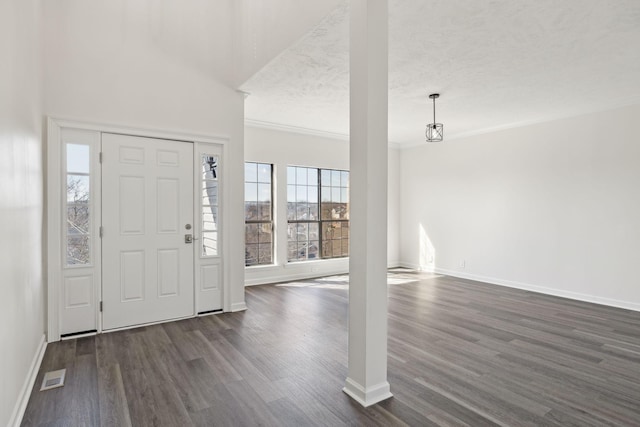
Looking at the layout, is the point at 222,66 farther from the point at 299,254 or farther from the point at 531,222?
the point at 531,222

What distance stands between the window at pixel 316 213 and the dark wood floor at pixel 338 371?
211 cm

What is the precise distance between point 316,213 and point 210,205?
275 centimetres

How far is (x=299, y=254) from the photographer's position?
6.44 metres

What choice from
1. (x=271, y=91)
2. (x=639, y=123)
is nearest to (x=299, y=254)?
(x=271, y=91)

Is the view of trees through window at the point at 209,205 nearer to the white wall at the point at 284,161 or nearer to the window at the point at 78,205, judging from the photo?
the window at the point at 78,205

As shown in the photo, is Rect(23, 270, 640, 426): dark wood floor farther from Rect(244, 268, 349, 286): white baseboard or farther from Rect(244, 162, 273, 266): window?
Rect(244, 162, 273, 266): window

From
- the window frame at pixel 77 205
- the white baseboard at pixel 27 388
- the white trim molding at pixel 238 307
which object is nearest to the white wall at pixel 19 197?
the white baseboard at pixel 27 388

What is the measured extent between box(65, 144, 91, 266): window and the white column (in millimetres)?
2848

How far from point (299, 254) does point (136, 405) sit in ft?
14.0

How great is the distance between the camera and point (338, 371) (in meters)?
2.74

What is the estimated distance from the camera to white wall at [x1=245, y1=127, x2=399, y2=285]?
585 cm

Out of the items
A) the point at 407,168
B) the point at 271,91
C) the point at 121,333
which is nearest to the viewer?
the point at 121,333

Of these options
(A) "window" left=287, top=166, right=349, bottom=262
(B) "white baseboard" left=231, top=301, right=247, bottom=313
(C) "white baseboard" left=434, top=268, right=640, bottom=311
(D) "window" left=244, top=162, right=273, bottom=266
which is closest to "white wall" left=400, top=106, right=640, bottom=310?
(C) "white baseboard" left=434, top=268, right=640, bottom=311

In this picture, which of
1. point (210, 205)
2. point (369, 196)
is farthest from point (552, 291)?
point (210, 205)
